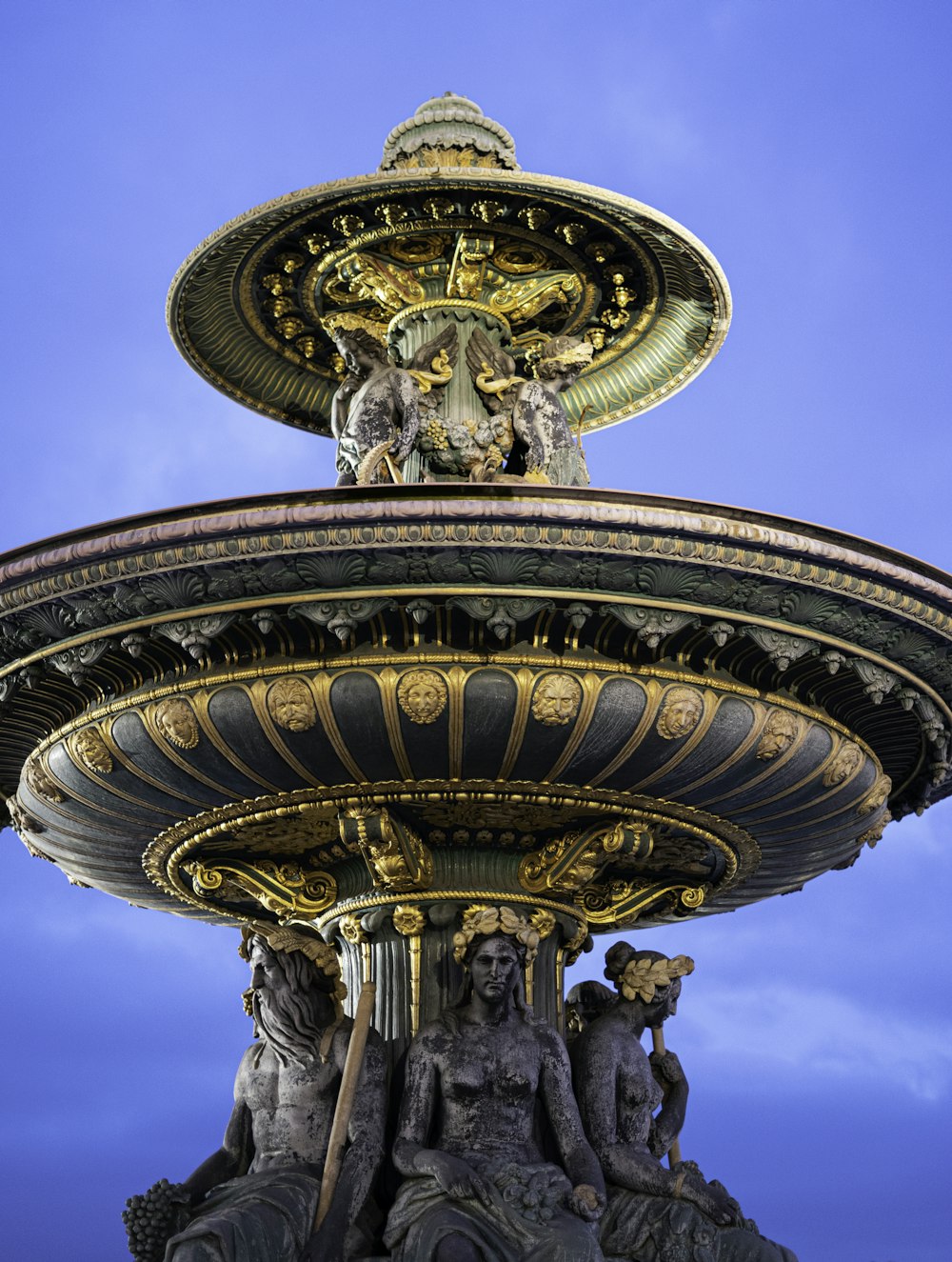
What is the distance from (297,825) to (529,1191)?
254 cm

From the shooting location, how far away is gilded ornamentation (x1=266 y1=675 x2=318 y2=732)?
10047mm

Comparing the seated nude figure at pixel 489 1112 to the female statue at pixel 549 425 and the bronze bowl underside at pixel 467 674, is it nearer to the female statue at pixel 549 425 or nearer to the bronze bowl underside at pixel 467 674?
the bronze bowl underside at pixel 467 674

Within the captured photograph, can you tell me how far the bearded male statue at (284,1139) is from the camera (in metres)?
9.80

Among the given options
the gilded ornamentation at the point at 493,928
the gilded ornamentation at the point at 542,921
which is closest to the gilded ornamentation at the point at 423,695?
the gilded ornamentation at the point at 493,928

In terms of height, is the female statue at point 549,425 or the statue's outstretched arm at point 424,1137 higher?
the female statue at point 549,425

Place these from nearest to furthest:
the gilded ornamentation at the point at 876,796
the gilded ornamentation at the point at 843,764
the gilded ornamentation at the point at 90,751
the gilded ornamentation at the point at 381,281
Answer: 1. the gilded ornamentation at the point at 90,751
2. the gilded ornamentation at the point at 843,764
3. the gilded ornamentation at the point at 876,796
4. the gilded ornamentation at the point at 381,281

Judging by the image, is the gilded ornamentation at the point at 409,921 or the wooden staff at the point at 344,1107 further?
the gilded ornamentation at the point at 409,921

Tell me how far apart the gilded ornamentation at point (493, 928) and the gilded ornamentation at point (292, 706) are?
150 cm

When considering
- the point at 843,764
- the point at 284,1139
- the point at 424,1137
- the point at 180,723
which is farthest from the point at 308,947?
the point at 843,764

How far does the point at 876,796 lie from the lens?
453 inches

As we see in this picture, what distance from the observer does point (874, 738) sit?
11648 millimetres

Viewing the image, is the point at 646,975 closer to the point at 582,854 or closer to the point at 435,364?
the point at 582,854

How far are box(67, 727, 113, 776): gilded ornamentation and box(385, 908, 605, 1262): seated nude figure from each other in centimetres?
221

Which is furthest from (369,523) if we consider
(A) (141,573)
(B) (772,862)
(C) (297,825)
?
(B) (772,862)
